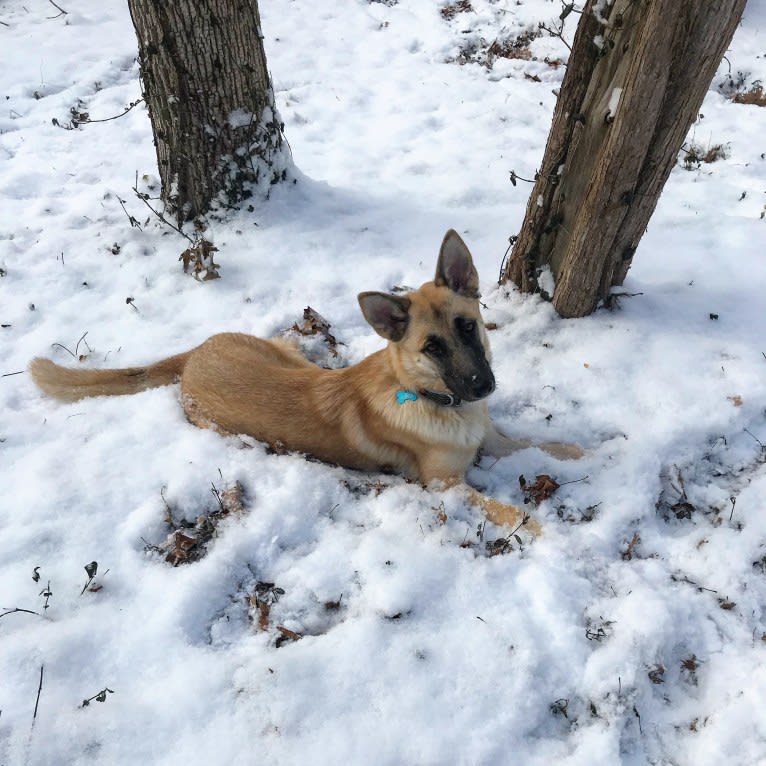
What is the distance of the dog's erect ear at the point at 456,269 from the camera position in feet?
11.2

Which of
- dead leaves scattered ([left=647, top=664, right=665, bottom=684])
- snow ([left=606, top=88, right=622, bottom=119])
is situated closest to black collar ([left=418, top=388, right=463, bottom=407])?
dead leaves scattered ([left=647, top=664, right=665, bottom=684])

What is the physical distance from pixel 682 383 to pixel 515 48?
23.7ft

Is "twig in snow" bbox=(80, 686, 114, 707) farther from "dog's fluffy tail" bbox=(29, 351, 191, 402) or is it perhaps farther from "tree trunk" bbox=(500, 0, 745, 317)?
"tree trunk" bbox=(500, 0, 745, 317)

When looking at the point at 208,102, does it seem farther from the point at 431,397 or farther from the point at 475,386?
the point at 475,386

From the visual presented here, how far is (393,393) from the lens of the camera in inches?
147

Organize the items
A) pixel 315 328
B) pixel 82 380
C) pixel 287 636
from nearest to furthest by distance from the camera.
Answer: pixel 287 636 → pixel 82 380 → pixel 315 328

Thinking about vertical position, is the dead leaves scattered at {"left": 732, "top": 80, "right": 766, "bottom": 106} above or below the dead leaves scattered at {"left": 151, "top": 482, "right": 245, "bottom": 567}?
above

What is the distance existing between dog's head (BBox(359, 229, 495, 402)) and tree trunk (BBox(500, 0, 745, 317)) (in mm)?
1171

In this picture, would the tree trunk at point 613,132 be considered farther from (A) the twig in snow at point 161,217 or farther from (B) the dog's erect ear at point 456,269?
(A) the twig in snow at point 161,217

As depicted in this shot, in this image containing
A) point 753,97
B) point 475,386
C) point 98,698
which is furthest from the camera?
point 753,97

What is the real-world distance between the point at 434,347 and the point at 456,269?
1.73 ft

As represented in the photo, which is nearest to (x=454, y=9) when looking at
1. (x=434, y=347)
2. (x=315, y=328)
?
(x=315, y=328)

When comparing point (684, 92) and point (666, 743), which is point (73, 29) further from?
point (666, 743)

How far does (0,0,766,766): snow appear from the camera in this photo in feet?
8.20
